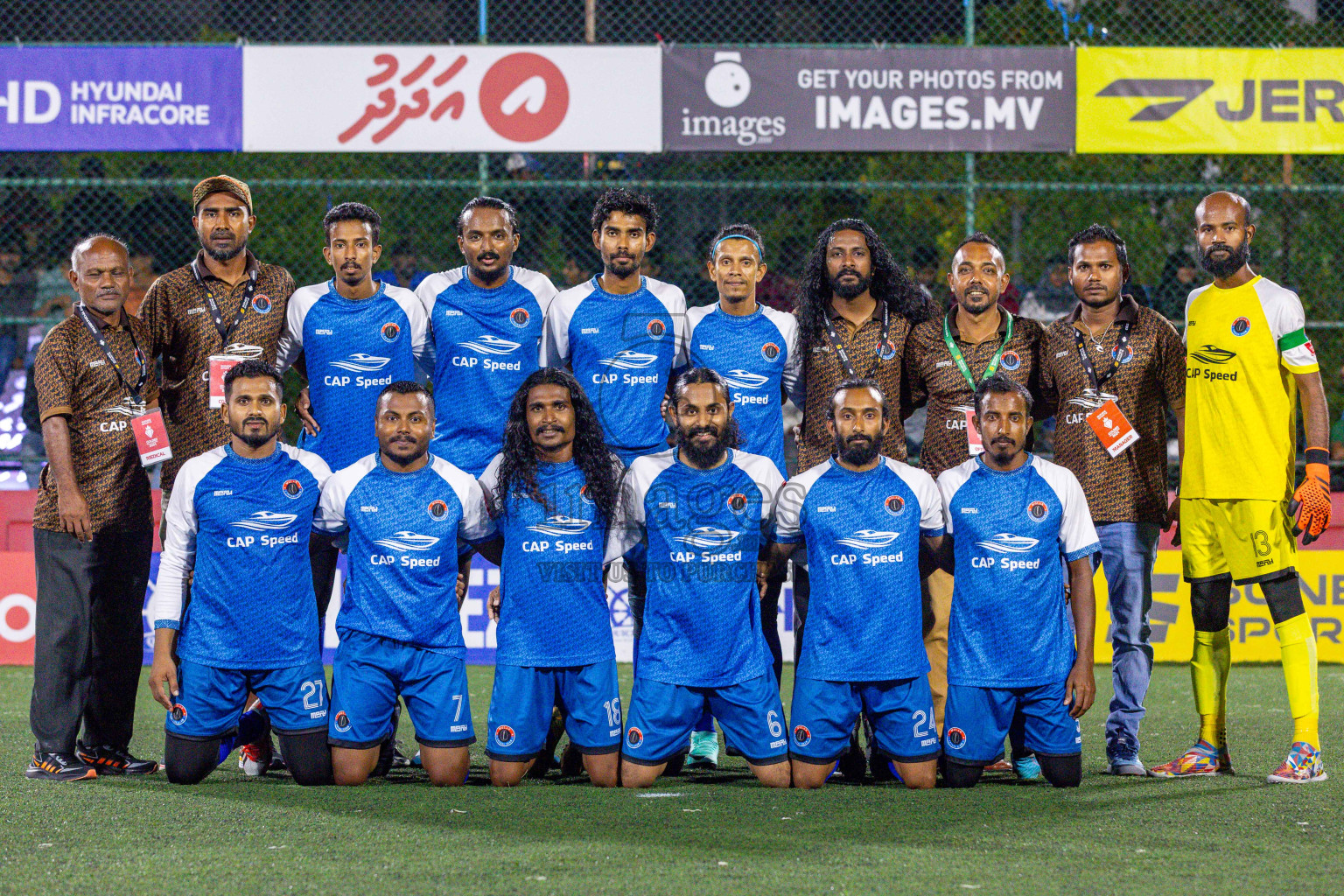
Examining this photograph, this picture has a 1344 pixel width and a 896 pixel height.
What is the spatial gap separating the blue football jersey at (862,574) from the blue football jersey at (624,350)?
0.91 m

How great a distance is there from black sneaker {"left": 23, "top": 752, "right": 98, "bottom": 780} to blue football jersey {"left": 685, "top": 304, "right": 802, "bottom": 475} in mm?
2980

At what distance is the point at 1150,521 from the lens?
250 inches

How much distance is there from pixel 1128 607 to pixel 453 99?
6737mm

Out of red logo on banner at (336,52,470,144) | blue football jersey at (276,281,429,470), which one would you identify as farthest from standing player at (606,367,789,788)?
red logo on banner at (336,52,470,144)

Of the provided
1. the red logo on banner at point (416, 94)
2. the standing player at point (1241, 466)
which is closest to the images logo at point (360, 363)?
the standing player at point (1241, 466)

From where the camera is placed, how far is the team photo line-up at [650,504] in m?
5.76

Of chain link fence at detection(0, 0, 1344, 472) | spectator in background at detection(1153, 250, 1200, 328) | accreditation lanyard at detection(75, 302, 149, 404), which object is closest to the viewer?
accreditation lanyard at detection(75, 302, 149, 404)

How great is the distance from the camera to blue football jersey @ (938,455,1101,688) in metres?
5.76

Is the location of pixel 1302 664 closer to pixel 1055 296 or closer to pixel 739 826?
pixel 739 826

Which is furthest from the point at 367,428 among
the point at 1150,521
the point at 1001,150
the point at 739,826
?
the point at 1001,150

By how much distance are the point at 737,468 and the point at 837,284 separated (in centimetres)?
104

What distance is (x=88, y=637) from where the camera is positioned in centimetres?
612

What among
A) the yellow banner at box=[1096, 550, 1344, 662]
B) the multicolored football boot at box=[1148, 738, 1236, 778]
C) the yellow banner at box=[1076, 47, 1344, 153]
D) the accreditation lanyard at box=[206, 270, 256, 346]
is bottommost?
the multicolored football boot at box=[1148, 738, 1236, 778]

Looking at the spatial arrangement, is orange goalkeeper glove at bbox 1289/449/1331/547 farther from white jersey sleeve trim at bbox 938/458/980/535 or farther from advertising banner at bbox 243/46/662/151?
advertising banner at bbox 243/46/662/151
